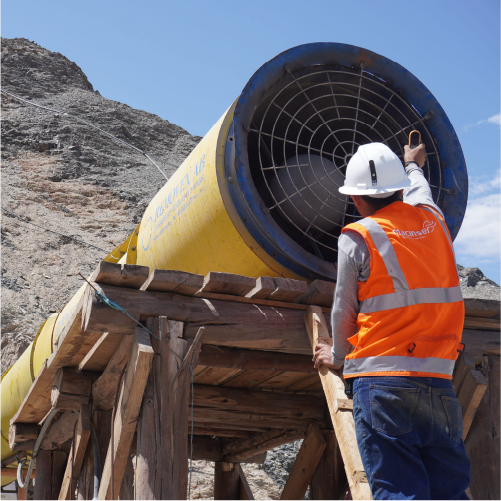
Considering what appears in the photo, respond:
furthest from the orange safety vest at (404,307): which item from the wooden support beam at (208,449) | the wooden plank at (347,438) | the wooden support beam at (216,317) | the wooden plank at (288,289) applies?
the wooden support beam at (208,449)

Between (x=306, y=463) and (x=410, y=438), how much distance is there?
3124mm

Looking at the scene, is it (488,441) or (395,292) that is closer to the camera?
(395,292)

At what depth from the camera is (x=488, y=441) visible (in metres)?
3.35

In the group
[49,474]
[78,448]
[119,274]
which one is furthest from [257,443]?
[119,274]

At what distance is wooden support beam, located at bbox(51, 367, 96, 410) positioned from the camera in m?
4.05

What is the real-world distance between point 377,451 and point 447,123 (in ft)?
7.85

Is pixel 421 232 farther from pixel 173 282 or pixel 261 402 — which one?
pixel 261 402

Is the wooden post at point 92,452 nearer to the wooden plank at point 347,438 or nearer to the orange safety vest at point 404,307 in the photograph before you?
the wooden plank at point 347,438

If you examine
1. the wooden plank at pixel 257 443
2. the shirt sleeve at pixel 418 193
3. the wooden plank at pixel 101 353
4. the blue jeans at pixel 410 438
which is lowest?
the blue jeans at pixel 410 438

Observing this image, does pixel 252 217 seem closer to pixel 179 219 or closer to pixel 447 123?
pixel 179 219

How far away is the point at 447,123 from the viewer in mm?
3818

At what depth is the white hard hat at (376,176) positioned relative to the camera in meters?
2.57

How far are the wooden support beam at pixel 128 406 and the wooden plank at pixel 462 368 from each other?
1715 millimetres

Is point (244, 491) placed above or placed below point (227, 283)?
below
